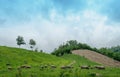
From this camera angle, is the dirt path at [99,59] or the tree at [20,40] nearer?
the dirt path at [99,59]

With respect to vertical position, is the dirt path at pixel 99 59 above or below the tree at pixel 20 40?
below

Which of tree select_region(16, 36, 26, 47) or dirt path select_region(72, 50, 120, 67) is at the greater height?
tree select_region(16, 36, 26, 47)

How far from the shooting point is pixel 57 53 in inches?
3543

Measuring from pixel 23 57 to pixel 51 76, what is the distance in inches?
1302

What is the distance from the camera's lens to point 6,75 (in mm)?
30844

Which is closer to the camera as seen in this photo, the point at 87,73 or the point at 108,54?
the point at 87,73

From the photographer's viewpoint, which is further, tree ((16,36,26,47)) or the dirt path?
tree ((16,36,26,47))

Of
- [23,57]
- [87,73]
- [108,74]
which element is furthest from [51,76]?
[23,57]

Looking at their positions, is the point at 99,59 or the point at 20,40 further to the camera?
the point at 20,40

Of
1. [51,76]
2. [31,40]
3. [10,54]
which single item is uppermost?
[31,40]

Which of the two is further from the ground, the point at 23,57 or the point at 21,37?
the point at 21,37

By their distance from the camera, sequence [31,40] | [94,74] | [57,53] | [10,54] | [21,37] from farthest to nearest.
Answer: [31,40] < [21,37] < [57,53] < [10,54] < [94,74]

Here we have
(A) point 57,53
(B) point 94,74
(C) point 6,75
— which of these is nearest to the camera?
(B) point 94,74

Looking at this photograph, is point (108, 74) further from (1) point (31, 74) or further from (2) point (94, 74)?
(1) point (31, 74)
